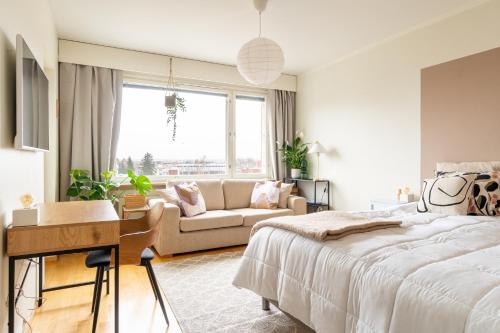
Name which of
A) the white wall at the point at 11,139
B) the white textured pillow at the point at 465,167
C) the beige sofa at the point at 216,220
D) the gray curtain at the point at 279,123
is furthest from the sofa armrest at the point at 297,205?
the white wall at the point at 11,139

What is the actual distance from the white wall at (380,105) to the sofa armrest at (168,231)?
95.7 inches

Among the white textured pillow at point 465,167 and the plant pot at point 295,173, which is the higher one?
the white textured pillow at point 465,167

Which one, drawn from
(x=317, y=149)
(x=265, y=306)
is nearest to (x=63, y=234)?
(x=265, y=306)

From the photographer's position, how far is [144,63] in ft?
14.0

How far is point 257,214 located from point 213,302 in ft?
5.55

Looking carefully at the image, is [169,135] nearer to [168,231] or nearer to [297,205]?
[168,231]

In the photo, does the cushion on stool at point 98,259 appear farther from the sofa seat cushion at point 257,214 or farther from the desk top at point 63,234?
the sofa seat cushion at point 257,214

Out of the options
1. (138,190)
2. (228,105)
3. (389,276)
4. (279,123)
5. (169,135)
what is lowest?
(389,276)

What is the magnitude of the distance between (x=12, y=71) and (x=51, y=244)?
89 centimetres

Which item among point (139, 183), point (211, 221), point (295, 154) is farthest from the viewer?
point (295, 154)

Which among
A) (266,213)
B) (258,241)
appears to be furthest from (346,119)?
(258,241)

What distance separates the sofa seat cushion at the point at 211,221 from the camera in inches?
136

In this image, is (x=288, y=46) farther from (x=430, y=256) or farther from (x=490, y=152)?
(x=430, y=256)

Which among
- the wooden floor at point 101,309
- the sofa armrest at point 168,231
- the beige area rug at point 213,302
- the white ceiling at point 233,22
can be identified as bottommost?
the wooden floor at point 101,309
